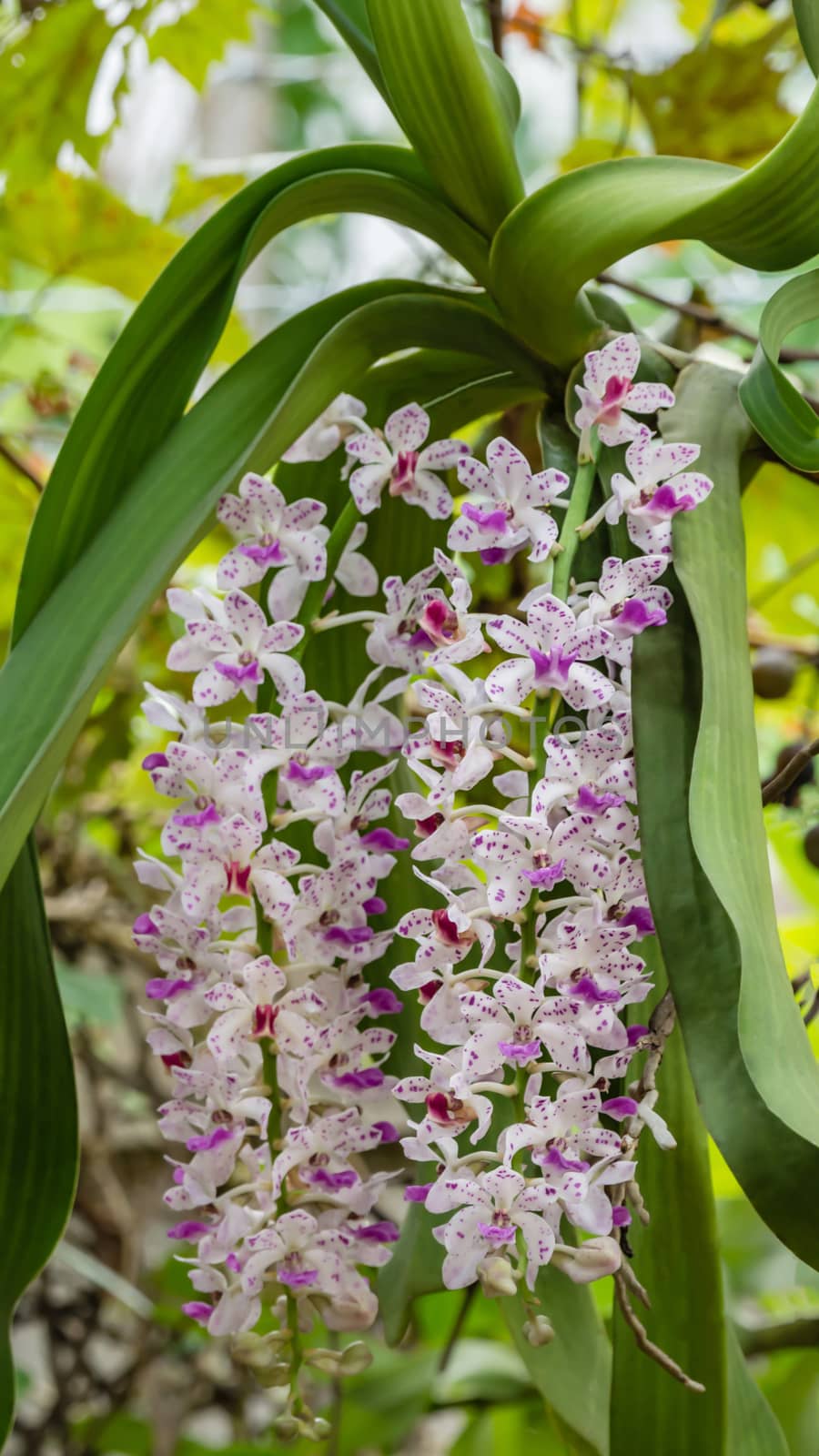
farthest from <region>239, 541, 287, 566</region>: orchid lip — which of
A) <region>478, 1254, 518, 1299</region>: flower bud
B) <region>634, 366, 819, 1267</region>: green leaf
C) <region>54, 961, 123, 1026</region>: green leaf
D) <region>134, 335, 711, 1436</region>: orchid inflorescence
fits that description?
<region>54, 961, 123, 1026</region>: green leaf

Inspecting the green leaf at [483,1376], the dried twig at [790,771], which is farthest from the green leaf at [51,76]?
the green leaf at [483,1376]

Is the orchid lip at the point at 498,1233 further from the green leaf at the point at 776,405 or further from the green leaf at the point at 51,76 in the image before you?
the green leaf at the point at 51,76

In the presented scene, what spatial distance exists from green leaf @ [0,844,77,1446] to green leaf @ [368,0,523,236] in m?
0.31

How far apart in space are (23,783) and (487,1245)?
20cm

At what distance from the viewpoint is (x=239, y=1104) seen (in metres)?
0.42

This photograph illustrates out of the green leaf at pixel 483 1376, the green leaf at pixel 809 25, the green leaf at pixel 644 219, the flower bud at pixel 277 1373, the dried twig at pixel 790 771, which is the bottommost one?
the green leaf at pixel 483 1376

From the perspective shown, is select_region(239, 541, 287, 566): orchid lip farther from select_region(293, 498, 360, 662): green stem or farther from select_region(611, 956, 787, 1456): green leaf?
select_region(611, 956, 787, 1456): green leaf

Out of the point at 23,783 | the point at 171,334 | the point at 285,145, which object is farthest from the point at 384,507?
the point at 285,145

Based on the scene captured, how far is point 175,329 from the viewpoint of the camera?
0.51 meters

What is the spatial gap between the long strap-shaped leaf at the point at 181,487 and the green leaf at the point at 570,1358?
9.4 inches

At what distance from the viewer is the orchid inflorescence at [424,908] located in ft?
1.19

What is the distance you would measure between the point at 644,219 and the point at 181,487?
7.5 inches

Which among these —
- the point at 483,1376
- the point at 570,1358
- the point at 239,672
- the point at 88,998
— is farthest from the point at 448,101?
the point at 483,1376

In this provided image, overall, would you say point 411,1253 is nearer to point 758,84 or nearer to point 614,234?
point 614,234
